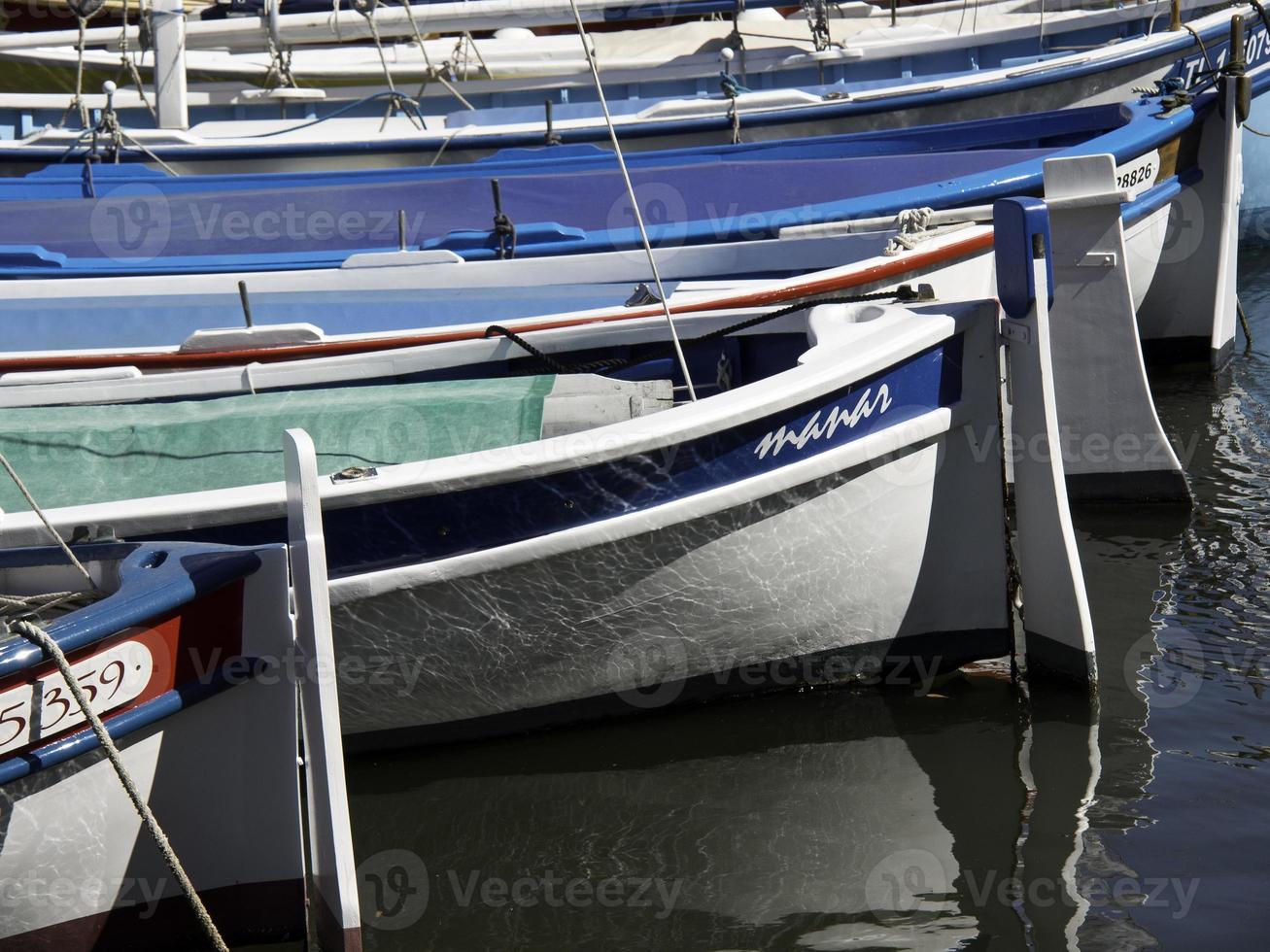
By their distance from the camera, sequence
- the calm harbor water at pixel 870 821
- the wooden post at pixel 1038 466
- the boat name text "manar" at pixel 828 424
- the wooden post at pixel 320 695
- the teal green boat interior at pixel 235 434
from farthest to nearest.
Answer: the teal green boat interior at pixel 235 434
the wooden post at pixel 1038 466
the boat name text "manar" at pixel 828 424
the calm harbor water at pixel 870 821
the wooden post at pixel 320 695

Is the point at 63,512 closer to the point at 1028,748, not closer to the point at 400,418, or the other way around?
the point at 400,418

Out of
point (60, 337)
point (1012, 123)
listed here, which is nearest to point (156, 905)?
point (60, 337)

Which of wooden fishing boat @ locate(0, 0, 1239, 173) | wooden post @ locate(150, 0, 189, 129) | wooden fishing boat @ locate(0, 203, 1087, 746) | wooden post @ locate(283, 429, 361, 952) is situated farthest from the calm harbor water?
wooden post @ locate(150, 0, 189, 129)

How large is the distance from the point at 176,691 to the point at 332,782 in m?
0.41

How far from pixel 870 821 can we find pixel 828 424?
1181 mm

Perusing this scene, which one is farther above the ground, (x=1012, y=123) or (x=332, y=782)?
(x=1012, y=123)

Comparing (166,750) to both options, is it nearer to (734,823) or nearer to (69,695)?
(69,695)

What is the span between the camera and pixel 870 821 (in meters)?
3.95

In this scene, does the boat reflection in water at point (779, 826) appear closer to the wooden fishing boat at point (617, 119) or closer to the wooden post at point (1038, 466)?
the wooden post at point (1038, 466)

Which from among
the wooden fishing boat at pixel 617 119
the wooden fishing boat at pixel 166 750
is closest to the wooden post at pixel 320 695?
the wooden fishing boat at pixel 166 750

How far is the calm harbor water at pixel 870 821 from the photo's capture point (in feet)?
11.5

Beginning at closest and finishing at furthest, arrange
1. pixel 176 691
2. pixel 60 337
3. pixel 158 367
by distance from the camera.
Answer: pixel 176 691, pixel 158 367, pixel 60 337

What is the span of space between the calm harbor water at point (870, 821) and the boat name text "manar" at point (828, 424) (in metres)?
0.97

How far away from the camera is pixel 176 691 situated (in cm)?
309
